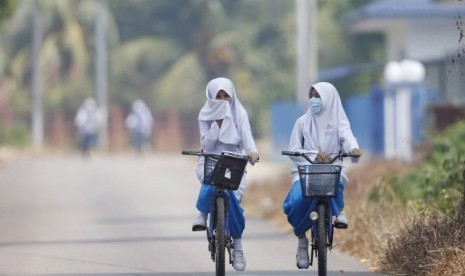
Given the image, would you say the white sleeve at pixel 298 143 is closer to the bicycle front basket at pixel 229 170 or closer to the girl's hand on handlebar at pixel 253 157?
the girl's hand on handlebar at pixel 253 157

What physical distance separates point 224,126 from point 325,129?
799mm

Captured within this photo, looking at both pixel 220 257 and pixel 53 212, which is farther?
pixel 53 212

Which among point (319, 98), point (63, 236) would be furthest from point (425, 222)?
point (63, 236)

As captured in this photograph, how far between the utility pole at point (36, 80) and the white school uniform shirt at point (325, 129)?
44.5 metres

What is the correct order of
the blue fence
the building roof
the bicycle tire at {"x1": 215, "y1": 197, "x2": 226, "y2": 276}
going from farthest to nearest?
the building roof → the blue fence → the bicycle tire at {"x1": 215, "y1": 197, "x2": 226, "y2": 276}

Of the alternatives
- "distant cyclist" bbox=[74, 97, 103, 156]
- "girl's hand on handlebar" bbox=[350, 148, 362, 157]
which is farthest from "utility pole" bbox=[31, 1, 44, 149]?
"girl's hand on handlebar" bbox=[350, 148, 362, 157]

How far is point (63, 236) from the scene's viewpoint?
703 inches

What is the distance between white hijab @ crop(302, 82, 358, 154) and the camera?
12.0m

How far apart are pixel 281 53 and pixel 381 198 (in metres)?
44.8

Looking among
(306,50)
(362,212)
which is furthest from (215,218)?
(306,50)

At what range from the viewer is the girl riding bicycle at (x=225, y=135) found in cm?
1207

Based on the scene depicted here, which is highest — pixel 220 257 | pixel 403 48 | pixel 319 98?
pixel 403 48

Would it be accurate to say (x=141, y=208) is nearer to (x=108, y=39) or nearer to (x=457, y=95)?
(x=457, y=95)

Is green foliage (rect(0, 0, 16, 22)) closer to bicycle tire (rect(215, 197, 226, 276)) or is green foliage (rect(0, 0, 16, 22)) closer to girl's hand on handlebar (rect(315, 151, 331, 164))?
bicycle tire (rect(215, 197, 226, 276))
